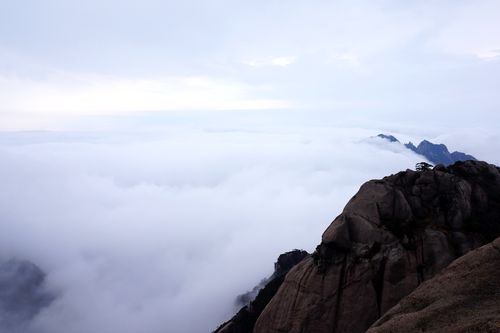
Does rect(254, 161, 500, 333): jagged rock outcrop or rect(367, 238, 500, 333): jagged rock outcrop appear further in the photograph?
rect(254, 161, 500, 333): jagged rock outcrop

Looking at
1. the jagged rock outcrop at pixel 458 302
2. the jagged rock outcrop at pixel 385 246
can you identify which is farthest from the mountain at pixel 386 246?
the jagged rock outcrop at pixel 458 302

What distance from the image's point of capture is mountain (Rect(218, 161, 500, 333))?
38844mm

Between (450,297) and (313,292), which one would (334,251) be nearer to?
(313,292)

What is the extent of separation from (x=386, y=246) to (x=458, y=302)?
1544 cm

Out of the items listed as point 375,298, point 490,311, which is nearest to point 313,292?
point 375,298

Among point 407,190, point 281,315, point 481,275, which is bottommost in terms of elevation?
point 281,315

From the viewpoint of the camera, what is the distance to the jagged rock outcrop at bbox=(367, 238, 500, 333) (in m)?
23.1

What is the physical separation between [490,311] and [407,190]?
82.4 feet

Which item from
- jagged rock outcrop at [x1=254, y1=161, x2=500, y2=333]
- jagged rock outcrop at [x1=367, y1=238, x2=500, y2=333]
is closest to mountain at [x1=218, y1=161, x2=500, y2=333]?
jagged rock outcrop at [x1=254, y1=161, x2=500, y2=333]

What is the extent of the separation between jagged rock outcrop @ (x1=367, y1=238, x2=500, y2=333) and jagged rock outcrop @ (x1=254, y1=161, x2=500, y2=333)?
30.1 ft

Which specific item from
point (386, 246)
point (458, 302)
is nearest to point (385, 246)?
point (386, 246)

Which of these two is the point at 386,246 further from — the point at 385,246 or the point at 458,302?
the point at 458,302

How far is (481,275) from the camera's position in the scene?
90.5ft

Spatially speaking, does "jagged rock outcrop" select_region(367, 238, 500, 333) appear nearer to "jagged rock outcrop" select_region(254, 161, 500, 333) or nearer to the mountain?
the mountain
